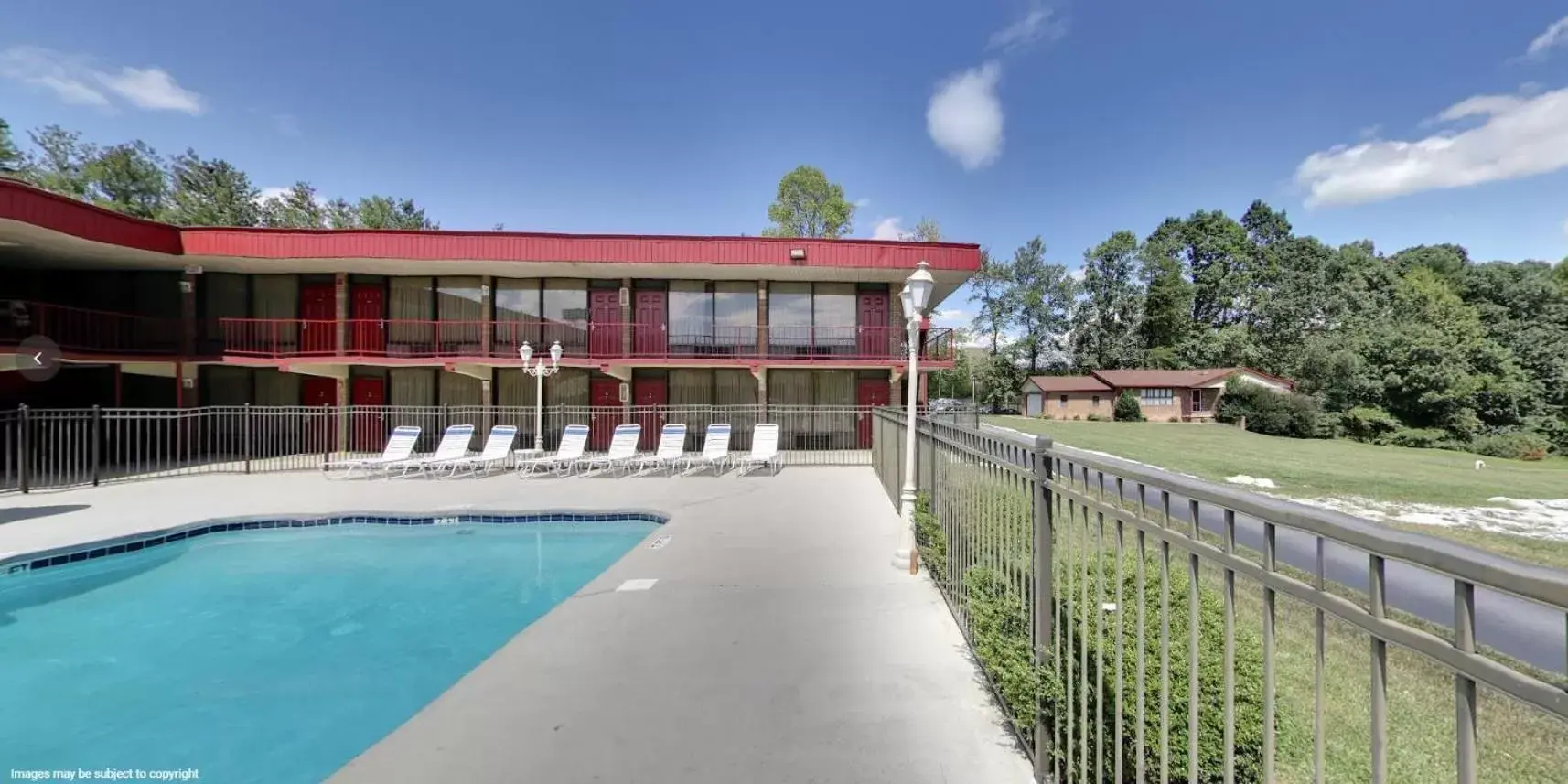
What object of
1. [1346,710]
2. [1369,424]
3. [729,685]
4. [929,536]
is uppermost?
[929,536]

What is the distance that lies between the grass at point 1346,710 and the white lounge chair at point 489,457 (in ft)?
38.0

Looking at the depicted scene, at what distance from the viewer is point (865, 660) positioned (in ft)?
13.3

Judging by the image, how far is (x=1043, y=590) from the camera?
288 centimetres

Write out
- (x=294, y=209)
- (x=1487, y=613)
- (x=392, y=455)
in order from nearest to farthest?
(x=1487, y=613) → (x=392, y=455) → (x=294, y=209)

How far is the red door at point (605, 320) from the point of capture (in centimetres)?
1680

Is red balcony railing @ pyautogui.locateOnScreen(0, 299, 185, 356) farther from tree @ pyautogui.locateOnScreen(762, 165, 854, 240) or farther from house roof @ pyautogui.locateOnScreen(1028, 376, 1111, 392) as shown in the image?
house roof @ pyautogui.locateOnScreen(1028, 376, 1111, 392)

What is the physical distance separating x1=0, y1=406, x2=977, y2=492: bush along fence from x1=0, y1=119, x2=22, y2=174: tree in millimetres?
27897

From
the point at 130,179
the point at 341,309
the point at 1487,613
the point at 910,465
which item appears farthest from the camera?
the point at 130,179

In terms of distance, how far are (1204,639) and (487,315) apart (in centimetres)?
1780

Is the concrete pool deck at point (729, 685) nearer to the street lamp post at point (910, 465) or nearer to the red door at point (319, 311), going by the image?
the street lamp post at point (910, 465)

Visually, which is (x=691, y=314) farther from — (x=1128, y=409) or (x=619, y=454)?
(x=1128, y=409)

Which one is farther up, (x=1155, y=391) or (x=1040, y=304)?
(x=1040, y=304)

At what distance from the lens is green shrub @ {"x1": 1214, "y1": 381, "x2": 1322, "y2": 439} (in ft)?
101

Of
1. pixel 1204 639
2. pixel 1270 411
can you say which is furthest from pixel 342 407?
pixel 1270 411
